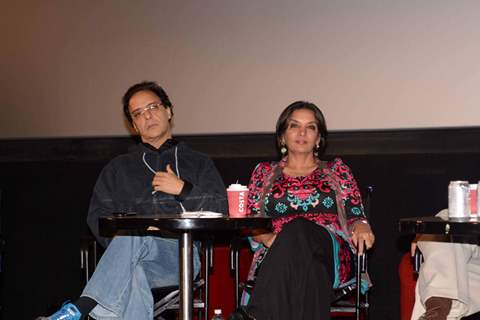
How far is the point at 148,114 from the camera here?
3957 mm

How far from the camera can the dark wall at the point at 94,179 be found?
4.63 m

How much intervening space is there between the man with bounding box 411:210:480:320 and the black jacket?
0.92m

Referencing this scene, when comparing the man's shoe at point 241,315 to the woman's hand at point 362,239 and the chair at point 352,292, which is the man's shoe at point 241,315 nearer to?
the chair at point 352,292

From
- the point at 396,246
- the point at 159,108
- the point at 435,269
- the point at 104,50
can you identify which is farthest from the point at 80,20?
the point at 435,269

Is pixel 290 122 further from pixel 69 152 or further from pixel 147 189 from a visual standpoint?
pixel 69 152

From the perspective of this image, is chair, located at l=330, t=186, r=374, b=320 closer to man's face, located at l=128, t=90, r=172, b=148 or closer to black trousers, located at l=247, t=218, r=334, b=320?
black trousers, located at l=247, t=218, r=334, b=320

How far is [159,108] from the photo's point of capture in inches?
157

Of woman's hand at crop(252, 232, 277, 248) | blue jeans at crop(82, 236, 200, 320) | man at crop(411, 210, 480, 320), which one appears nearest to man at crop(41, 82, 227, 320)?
blue jeans at crop(82, 236, 200, 320)

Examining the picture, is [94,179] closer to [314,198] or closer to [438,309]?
[314,198]

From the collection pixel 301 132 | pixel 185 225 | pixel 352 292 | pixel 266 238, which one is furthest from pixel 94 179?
pixel 185 225

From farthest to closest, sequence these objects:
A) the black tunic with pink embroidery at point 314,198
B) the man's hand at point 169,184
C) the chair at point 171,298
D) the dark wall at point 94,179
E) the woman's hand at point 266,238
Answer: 1. the dark wall at point 94,179
2. the black tunic with pink embroidery at point 314,198
3. the woman's hand at point 266,238
4. the chair at point 171,298
5. the man's hand at point 169,184

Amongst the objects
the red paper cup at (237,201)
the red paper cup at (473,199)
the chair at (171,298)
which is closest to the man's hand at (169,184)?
the red paper cup at (237,201)

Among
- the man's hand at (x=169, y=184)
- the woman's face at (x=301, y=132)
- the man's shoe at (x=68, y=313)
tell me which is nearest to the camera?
the man's shoe at (x=68, y=313)

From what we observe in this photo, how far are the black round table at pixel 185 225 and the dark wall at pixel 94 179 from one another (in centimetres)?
168
